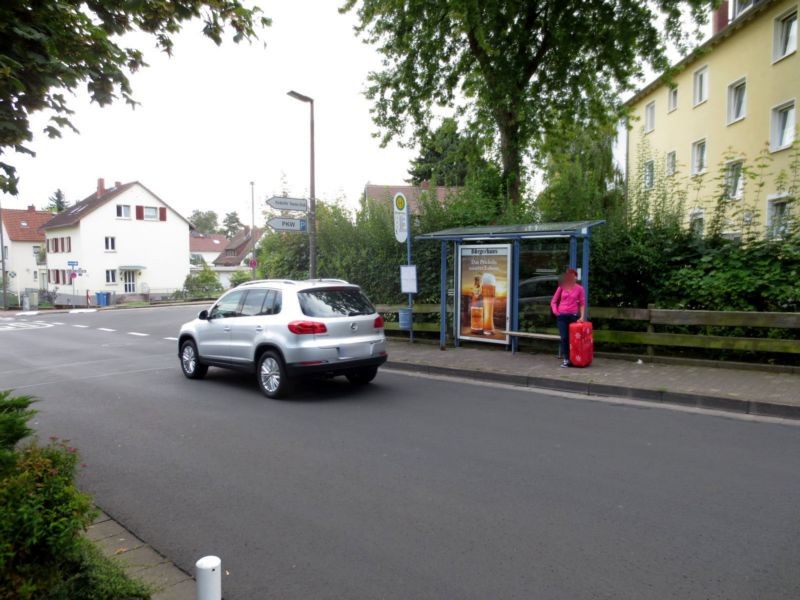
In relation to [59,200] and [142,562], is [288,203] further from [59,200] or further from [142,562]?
[59,200]

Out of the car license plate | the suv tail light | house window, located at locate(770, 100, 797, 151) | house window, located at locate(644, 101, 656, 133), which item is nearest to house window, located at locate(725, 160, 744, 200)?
the car license plate

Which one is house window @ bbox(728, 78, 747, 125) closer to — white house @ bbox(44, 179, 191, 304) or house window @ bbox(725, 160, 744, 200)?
house window @ bbox(725, 160, 744, 200)

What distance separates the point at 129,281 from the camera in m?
53.0

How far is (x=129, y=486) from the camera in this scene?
5070 mm

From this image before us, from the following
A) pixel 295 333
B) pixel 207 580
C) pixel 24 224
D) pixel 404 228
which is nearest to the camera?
pixel 207 580

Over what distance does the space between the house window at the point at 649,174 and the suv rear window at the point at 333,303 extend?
22.3 ft

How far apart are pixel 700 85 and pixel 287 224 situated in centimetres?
2155

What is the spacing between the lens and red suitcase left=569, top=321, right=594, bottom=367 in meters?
9.87

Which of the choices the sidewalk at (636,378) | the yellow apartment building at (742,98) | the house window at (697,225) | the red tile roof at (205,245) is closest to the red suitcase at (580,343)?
the sidewalk at (636,378)

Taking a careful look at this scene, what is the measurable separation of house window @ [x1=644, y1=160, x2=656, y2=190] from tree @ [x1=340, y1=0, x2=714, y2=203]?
385 centimetres

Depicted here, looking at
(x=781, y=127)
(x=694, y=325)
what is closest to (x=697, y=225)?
(x=694, y=325)

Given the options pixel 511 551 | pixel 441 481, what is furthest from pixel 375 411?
pixel 511 551

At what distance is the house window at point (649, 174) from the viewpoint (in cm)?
1212

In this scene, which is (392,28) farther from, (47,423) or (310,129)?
(47,423)
